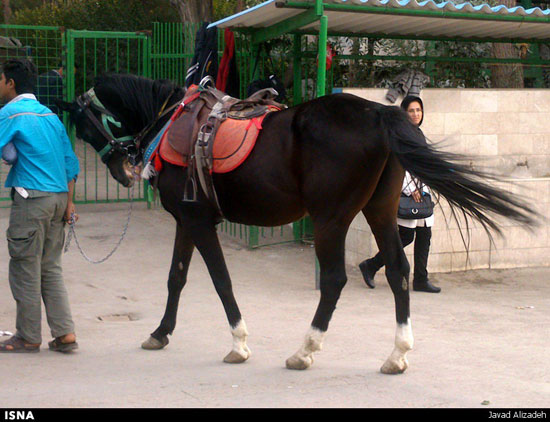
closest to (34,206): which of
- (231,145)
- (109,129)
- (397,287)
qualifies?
(109,129)

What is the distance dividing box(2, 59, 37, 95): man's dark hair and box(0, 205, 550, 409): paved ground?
181 cm

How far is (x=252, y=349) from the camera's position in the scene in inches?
218

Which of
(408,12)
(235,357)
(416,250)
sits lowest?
(235,357)

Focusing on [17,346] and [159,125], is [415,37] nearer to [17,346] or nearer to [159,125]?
[159,125]

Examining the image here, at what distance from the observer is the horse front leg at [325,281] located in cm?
485

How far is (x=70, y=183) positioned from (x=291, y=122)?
1639 millimetres

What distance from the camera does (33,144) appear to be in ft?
16.7

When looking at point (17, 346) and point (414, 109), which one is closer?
point (17, 346)

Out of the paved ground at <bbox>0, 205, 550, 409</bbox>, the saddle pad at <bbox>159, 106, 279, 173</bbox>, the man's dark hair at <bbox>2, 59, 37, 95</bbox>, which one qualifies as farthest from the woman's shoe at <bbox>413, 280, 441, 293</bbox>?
the man's dark hair at <bbox>2, 59, 37, 95</bbox>

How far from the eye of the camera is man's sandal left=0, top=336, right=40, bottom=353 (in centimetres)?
529

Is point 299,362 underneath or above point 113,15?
underneath

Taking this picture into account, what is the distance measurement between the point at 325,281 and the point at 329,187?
0.62 m

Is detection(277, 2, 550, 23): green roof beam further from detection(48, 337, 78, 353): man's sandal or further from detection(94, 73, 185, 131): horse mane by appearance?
detection(48, 337, 78, 353): man's sandal

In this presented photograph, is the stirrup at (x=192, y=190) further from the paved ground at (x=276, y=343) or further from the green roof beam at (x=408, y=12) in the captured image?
the green roof beam at (x=408, y=12)
